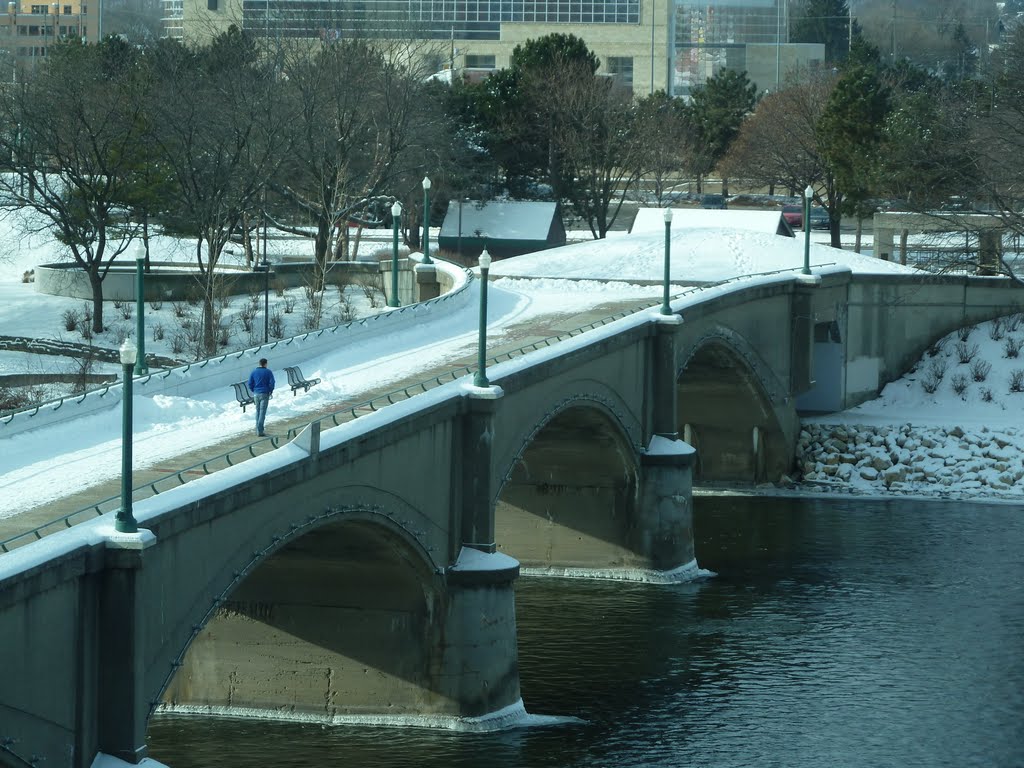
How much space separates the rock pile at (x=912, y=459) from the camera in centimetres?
5744

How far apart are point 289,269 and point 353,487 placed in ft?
143

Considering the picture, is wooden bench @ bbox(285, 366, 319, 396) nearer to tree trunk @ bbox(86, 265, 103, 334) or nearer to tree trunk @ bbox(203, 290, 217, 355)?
tree trunk @ bbox(203, 290, 217, 355)

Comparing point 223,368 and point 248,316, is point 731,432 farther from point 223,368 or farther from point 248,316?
point 223,368

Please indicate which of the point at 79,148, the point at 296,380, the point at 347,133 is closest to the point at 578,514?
the point at 296,380

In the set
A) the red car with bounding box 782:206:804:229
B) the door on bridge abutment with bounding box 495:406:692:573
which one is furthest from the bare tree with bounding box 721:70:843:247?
the door on bridge abutment with bounding box 495:406:692:573

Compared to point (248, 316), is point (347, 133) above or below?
above

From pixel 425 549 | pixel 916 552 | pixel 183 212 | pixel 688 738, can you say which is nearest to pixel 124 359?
pixel 425 549

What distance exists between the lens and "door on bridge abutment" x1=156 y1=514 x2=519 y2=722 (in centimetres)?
3284

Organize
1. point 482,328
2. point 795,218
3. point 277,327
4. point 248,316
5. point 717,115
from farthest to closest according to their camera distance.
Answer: point 717,115 < point 795,218 < point 248,316 < point 277,327 < point 482,328

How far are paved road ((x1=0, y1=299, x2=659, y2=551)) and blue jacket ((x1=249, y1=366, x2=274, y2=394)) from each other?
811mm

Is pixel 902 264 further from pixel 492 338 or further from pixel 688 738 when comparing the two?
pixel 688 738

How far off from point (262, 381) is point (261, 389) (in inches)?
6.5

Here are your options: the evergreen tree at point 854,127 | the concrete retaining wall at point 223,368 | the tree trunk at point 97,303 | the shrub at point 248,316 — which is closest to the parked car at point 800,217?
the evergreen tree at point 854,127

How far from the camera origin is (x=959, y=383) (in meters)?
64.4
